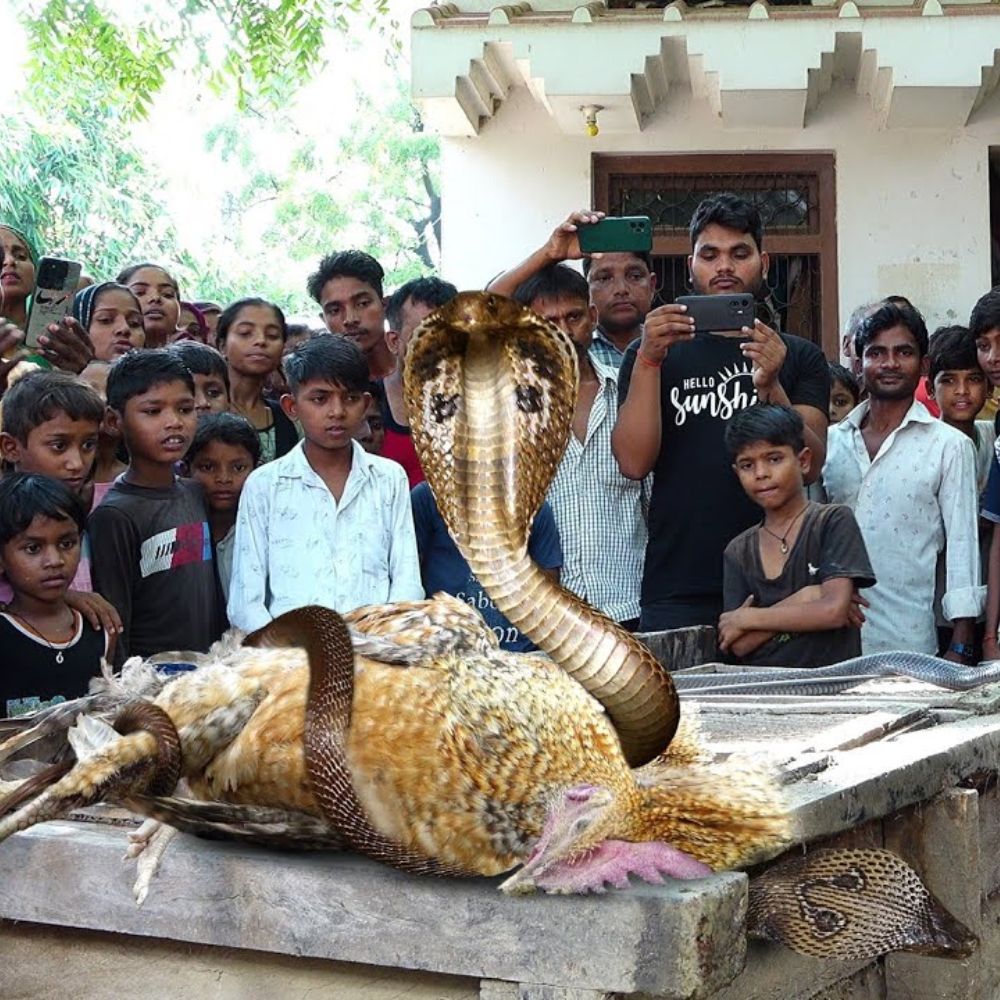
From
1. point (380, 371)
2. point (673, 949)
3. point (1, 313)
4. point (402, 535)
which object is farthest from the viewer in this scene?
point (380, 371)

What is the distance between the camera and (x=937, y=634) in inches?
212

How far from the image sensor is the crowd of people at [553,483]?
4.18 meters

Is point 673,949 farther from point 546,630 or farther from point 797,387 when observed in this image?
point 797,387

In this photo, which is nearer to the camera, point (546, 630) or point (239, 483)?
point (546, 630)

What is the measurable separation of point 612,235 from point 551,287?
230 millimetres

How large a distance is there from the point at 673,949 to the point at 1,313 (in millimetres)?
3947

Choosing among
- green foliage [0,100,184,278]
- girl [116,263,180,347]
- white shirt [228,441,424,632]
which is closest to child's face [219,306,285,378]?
girl [116,263,180,347]

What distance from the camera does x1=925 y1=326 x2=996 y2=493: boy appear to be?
5.80 metres

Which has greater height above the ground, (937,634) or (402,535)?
(402,535)

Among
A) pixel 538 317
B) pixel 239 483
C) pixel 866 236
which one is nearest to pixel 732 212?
pixel 239 483

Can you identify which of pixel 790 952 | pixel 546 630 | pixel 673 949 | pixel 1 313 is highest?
pixel 1 313

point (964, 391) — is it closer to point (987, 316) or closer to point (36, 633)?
point (987, 316)

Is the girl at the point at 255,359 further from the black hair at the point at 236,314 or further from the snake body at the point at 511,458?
the snake body at the point at 511,458

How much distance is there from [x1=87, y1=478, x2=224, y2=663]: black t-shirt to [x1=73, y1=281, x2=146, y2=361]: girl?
1.04 meters
